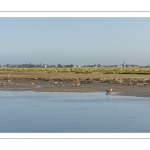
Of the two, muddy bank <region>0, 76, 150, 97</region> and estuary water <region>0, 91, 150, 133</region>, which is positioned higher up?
muddy bank <region>0, 76, 150, 97</region>

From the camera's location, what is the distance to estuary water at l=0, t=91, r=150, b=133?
9.04 m

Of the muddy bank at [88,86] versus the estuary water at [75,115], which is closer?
the estuary water at [75,115]

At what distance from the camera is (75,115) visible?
10883 millimetres

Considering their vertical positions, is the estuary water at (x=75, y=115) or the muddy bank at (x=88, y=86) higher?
the muddy bank at (x=88, y=86)

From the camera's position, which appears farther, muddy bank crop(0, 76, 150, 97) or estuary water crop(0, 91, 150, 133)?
muddy bank crop(0, 76, 150, 97)

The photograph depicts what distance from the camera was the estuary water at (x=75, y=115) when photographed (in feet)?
29.7

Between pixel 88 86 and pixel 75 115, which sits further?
pixel 88 86

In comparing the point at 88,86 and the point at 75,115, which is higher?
the point at 88,86
